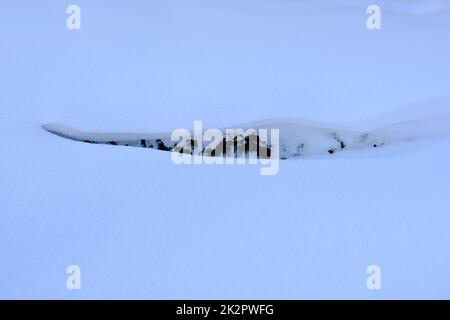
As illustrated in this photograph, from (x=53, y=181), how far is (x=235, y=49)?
667mm

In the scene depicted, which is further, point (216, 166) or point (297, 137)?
point (297, 137)

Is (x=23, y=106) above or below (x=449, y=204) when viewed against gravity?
above

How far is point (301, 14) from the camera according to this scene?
1.78 m

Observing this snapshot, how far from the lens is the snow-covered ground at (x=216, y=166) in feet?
3.39

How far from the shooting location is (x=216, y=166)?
1.25 metres

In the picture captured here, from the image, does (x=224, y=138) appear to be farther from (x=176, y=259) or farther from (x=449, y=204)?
(x=449, y=204)

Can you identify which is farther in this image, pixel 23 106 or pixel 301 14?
pixel 301 14

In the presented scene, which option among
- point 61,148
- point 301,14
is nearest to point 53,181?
point 61,148

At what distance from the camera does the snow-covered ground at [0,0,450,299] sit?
103 cm

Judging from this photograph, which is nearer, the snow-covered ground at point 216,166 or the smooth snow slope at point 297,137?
the snow-covered ground at point 216,166

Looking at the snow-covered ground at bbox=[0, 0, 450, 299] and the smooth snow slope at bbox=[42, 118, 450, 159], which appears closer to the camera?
the snow-covered ground at bbox=[0, 0, 450, 299]
